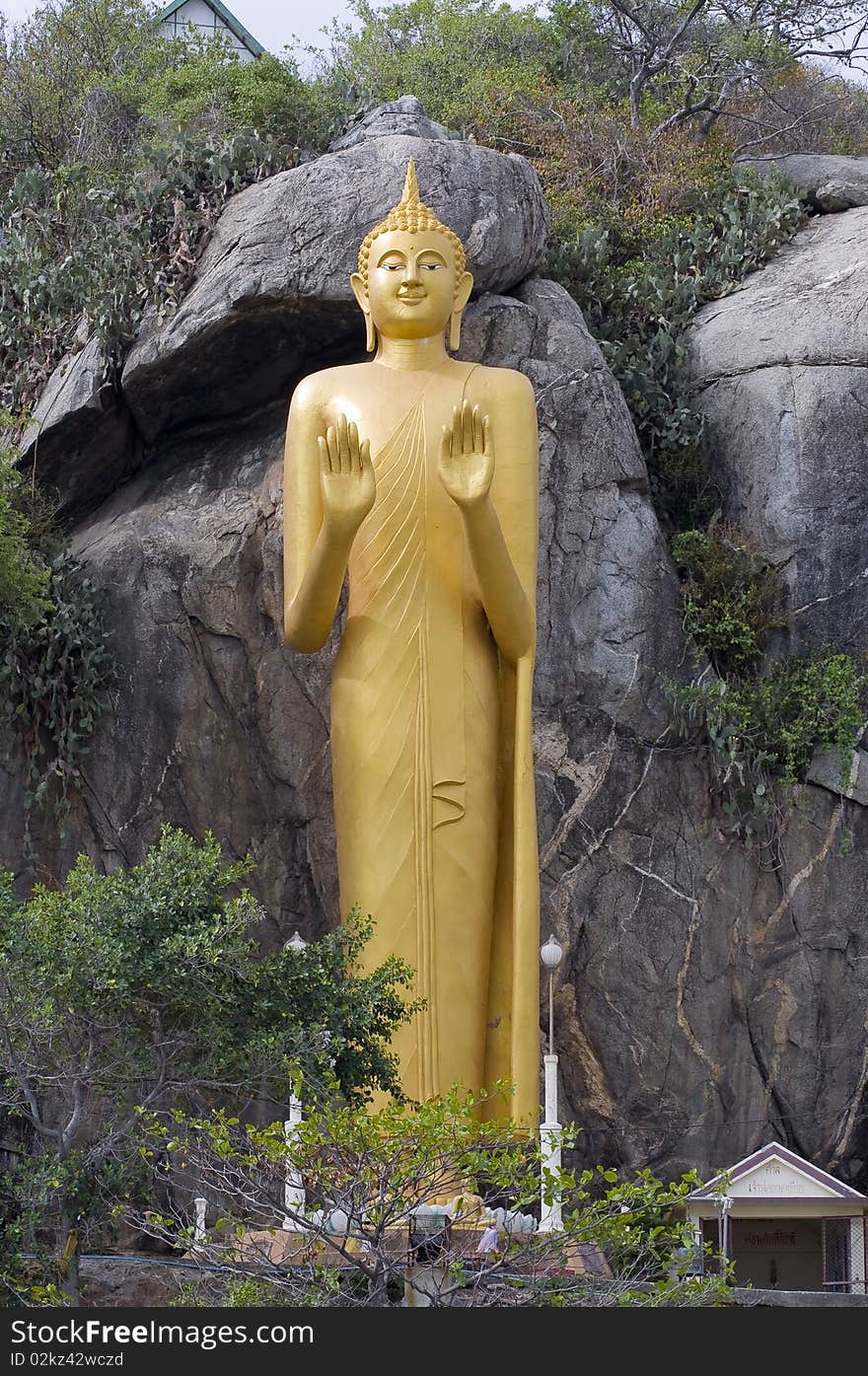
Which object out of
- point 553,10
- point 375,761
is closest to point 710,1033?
point 375,761

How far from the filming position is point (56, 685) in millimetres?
11875

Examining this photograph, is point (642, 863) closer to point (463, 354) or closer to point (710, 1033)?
point (710, 1033)

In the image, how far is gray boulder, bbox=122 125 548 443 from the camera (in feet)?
39.3

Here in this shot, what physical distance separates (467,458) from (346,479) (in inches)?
23.2

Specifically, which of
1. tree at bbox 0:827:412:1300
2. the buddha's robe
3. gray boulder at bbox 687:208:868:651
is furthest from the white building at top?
tree at bbox 0:827:412:1300

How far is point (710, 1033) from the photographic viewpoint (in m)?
Answer: 11.8

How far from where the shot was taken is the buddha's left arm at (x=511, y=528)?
9242mm

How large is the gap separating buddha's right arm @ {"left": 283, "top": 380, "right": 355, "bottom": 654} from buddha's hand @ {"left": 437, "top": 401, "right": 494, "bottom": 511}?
55cm

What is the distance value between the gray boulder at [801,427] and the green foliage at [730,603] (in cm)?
18

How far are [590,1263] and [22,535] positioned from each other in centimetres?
586

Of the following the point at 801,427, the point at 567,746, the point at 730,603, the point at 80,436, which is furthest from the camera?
the point at 80,436

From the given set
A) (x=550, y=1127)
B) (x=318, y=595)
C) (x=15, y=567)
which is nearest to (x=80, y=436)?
(x=15, y=567)

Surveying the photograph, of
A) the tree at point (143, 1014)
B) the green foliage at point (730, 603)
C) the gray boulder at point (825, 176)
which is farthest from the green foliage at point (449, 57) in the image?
the tree at point (143, 1014)

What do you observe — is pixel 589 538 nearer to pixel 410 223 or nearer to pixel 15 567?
pixel 410 223
